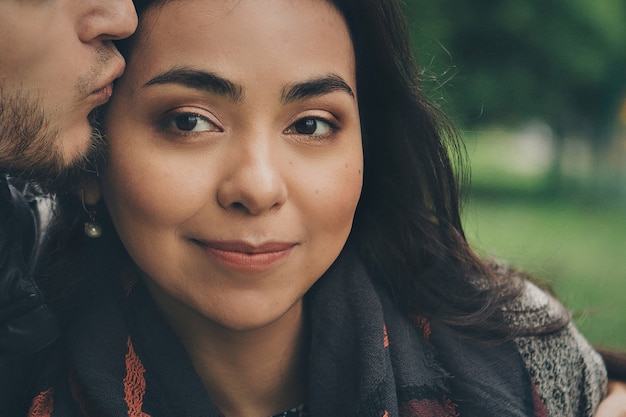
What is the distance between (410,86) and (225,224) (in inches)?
34.8

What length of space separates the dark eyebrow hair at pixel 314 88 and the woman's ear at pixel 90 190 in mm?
624

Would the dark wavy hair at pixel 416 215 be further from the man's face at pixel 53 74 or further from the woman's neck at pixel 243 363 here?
the man's face at pixel 53 74

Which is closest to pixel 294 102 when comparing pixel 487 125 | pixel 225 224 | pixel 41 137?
pixel 225 224

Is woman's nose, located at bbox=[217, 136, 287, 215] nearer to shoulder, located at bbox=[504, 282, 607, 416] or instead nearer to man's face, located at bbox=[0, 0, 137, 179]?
man's face, located at bbox=[0, 0, 137, 179]

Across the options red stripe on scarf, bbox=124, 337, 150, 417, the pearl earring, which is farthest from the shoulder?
the pearl earring

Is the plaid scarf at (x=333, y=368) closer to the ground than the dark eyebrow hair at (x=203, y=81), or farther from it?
closer to the ground

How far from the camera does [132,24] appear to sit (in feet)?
6.77

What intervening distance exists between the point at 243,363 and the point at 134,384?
0.35 metres

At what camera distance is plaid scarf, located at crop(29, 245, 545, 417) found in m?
2.28

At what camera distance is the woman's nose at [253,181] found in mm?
1988

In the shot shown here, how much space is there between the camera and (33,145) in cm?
206

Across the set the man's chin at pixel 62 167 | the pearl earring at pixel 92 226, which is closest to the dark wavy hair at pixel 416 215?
the pearl earring at pixel 92 226

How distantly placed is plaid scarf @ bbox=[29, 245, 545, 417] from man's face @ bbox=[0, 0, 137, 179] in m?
0.55

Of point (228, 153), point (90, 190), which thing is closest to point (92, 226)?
point (90, 190)
